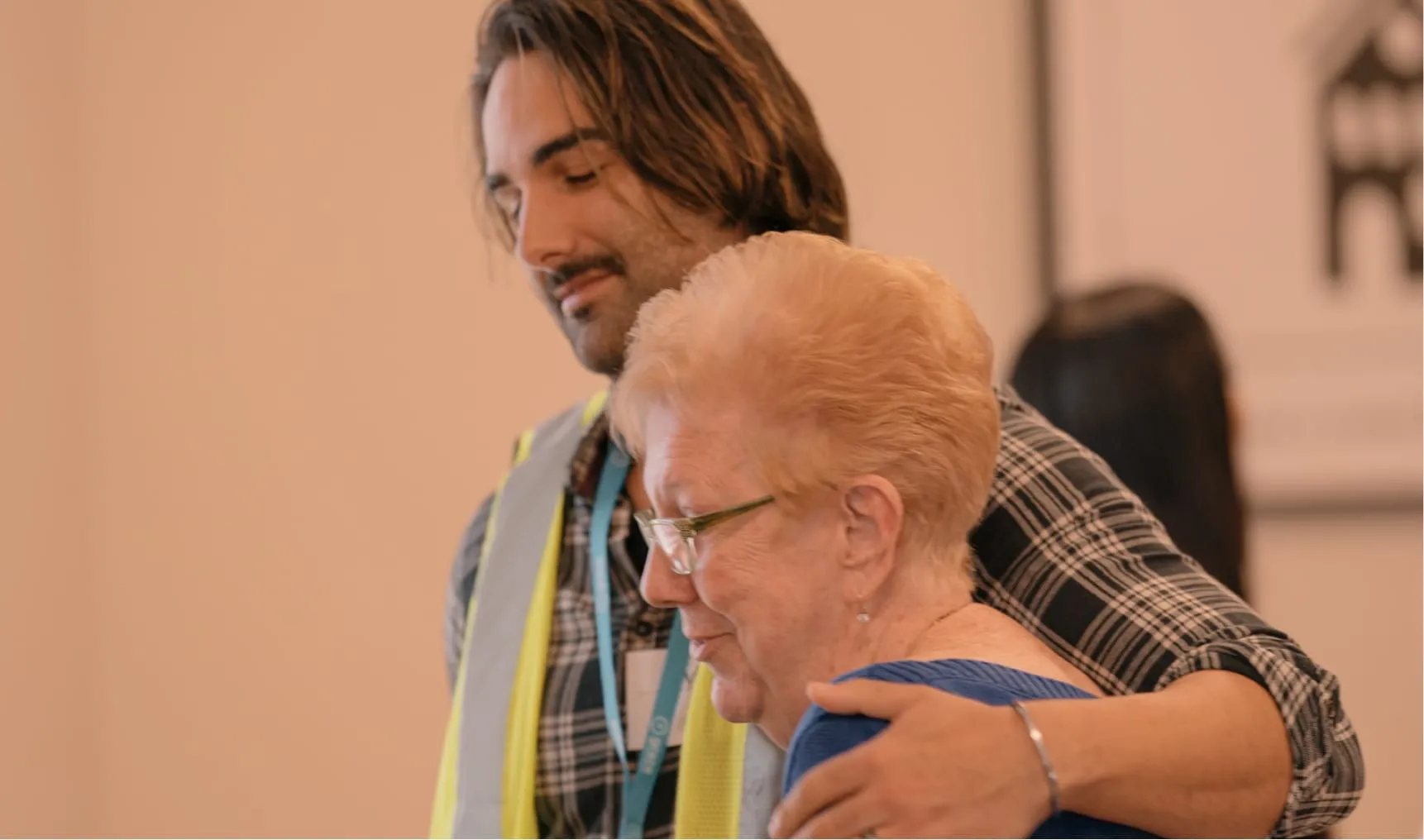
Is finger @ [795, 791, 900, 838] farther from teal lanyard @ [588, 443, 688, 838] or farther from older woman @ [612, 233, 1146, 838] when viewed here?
teal lanyard @ [588, 443, 688, 838]

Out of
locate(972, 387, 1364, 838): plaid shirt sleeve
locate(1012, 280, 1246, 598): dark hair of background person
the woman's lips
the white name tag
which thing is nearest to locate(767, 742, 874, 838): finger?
the woman's lips

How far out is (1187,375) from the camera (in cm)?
207

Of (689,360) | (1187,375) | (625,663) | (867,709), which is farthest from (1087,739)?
(1187,375)

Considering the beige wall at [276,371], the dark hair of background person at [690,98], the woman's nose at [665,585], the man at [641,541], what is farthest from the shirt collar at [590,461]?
the beige wall at [276,371]

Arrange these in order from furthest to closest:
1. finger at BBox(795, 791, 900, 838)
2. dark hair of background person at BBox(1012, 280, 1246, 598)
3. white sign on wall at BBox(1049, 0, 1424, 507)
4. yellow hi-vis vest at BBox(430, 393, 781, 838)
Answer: white sign on wall at BBox(1049, 0, 1424, 507) → dark hair of background person at BBox(1012, 280, 1246, 598) → yellow hi-vis vest at BBox(430, 393, 781, 838) → finger at BBox(795, 791, 900, 838)

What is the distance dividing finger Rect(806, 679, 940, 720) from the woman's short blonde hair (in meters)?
0.17

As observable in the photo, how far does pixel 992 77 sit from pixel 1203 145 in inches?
16.6

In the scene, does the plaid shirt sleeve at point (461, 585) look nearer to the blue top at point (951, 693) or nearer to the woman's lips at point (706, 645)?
the woman's lips at point (706, 645)

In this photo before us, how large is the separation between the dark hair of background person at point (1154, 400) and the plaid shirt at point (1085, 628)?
2.39ft

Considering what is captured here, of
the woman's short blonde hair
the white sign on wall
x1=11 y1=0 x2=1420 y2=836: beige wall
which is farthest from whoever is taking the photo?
x1=11 y1=0 x2=1420 y2=836: beige wall

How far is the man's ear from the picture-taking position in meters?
1.02

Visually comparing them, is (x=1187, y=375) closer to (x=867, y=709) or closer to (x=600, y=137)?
(x=600, y=137)

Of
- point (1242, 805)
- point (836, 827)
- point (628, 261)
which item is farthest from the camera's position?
point (628, 261)

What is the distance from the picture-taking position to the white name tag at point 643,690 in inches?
57.5
